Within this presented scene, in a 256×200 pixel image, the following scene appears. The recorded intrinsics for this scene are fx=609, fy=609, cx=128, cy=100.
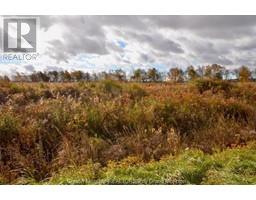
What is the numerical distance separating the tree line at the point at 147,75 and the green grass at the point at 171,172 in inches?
43.1

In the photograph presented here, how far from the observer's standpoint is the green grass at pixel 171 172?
23.7 feet

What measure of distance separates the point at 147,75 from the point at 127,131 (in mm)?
777

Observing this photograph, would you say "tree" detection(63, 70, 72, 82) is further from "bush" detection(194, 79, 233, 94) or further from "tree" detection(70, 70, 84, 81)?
"bush" detection(194, 79, 233, 94)

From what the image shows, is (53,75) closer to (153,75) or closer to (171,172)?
(153,75)

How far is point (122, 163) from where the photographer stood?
24.5 ft

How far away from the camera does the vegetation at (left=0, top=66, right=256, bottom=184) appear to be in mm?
7352

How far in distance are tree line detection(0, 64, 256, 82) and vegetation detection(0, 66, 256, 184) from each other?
2cm

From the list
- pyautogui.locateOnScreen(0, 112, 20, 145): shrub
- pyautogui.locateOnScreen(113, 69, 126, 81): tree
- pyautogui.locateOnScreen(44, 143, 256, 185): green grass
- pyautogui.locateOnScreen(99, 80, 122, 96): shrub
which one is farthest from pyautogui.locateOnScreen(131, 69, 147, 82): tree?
pyautogui.locateOnScreen(0, 112, 20, 145): shrub
